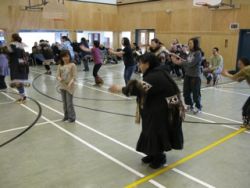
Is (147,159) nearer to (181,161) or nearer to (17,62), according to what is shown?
(181,161)

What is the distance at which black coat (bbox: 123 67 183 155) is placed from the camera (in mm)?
3217

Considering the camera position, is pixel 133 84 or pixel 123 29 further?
pixel 123 29

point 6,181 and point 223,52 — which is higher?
point 223,52

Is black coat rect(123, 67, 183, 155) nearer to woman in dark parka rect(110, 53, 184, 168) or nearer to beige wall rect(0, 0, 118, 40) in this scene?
woman in dark parka rect(110, 53, 184, 168)

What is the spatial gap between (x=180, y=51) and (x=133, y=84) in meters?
8.88

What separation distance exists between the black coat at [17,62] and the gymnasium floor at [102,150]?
85cm

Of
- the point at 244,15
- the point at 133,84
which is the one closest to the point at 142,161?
the point at 133,84

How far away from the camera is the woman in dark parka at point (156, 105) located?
3.21 metres

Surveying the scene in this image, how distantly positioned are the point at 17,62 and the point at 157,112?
463 cm

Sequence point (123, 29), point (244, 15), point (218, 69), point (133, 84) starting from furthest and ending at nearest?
point (123, 29)
point (244, 15)
point (218, 69)
point (133, 84)

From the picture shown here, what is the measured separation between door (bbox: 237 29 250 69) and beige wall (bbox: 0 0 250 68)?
229 mm

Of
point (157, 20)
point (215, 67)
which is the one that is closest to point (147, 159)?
point (215, 67)

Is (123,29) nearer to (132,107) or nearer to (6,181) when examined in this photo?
(132,107)

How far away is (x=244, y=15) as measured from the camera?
42.6 feet
